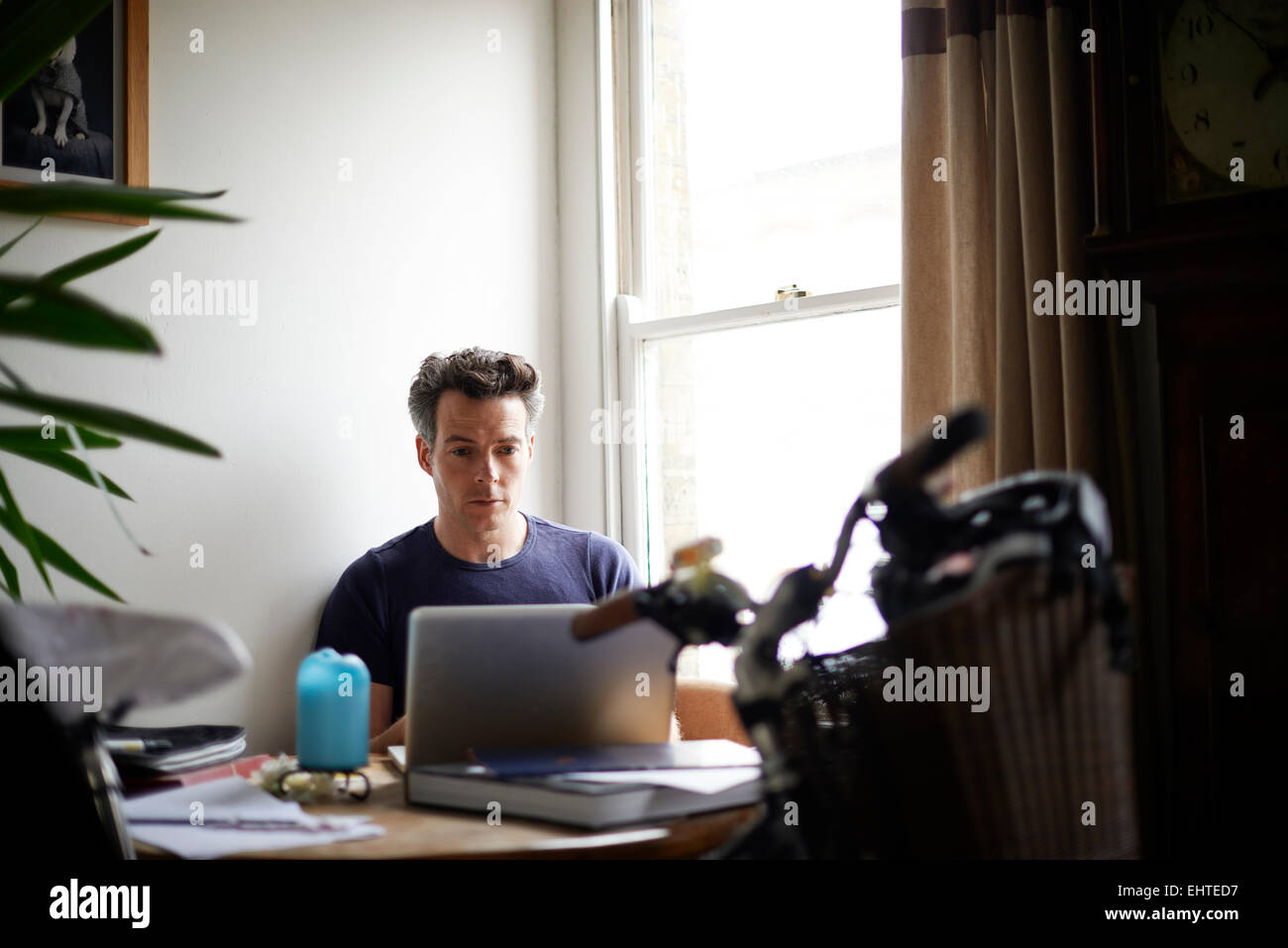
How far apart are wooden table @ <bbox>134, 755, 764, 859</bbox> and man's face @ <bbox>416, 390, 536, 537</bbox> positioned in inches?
40.8

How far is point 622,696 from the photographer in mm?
1417

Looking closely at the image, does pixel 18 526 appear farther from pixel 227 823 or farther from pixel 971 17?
pixel 971 17

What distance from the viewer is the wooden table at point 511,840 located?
107cm

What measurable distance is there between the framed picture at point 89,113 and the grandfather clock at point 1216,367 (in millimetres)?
1751

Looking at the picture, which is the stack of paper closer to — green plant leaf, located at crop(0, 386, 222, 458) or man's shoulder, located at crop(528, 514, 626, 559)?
green plant leaf, located at crop(0, 386, 222, 458)

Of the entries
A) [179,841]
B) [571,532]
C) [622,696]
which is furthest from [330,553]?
[179,841]

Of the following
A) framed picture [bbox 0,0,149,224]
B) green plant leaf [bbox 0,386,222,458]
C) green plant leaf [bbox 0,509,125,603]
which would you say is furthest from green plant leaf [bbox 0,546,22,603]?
framed picture [bbox 0,0,149,224]

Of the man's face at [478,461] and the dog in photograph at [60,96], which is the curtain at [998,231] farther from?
the dog in photograph at [60,96]

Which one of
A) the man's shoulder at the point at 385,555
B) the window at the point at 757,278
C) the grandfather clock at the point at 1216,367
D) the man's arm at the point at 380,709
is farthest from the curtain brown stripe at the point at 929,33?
the man's arm at the point at 380,709

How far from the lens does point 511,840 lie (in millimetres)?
1104

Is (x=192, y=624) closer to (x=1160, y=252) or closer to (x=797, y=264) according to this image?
(x=1160, y=252)

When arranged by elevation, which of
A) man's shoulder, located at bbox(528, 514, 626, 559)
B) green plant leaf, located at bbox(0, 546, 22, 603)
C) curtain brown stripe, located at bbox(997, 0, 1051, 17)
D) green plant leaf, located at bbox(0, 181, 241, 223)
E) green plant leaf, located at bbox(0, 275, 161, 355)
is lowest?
green plant leaf, located at bbox(0, 546, 22, 603)

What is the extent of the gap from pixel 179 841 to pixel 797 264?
197cm

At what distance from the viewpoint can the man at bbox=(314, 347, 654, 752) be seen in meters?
2.21
